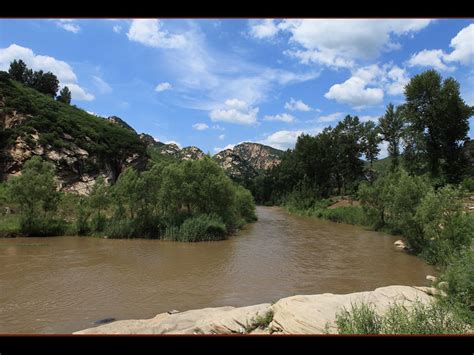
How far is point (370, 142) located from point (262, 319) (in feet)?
216

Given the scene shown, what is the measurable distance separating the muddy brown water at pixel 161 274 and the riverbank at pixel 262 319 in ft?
7.60

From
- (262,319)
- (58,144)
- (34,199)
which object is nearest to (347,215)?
(34,199)

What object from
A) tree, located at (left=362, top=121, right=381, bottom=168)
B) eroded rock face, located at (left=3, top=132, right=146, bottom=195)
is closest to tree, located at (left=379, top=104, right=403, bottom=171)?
tree, located at (left=362, top=121, right=381, bottom=168)

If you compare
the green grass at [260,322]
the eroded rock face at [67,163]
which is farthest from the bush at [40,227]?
the green grass at [260,322]

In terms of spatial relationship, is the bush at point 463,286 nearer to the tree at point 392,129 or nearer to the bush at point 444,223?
the bush at point 444,223

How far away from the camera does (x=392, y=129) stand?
201 ft

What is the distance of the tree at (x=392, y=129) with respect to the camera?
60.0 m

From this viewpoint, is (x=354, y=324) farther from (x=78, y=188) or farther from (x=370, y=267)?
(x=78, y=188)

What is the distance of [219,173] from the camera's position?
→ 113 feet
